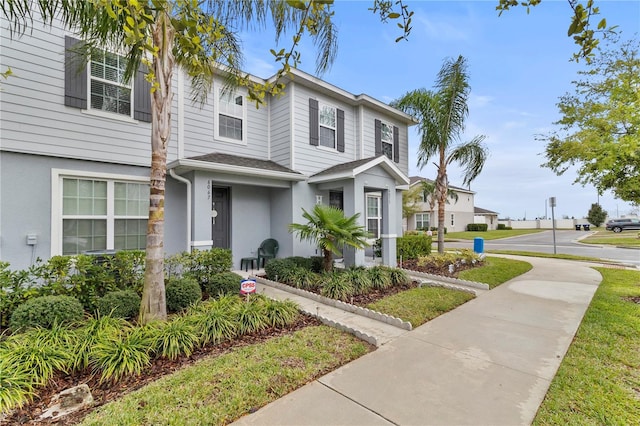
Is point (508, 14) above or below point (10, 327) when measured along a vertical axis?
above

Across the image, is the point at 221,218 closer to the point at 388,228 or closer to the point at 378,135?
the point at 388,228

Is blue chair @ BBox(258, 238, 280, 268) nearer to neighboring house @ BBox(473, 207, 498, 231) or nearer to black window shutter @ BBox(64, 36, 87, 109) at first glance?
black window shutter @ BBox(64, 36, 87, 109)

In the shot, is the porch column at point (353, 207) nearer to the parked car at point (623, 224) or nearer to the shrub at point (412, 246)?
the shrub at point (412, 246)

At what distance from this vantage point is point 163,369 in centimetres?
331

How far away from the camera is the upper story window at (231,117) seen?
8.35 metres

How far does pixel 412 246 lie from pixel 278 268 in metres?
6.16

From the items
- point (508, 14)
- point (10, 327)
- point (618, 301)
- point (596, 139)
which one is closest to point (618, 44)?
point (596, 139)

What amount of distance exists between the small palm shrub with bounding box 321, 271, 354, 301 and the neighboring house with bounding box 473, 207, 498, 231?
134 ft

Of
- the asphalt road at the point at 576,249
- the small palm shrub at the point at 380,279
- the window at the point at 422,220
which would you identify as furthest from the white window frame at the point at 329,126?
the window at the point at 422,220

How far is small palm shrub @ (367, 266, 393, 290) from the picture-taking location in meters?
6.80

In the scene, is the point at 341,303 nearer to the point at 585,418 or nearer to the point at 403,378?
the point at 403,378

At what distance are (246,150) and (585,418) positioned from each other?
29.4 feet

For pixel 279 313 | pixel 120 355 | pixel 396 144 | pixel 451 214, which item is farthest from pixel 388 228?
pixel 451 214

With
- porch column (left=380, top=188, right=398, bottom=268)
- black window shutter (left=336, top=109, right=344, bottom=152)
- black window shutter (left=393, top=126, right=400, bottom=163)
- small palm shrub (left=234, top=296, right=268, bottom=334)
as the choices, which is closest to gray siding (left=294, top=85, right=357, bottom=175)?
black window shutter (left=336, top=109, right=344, bottom=152)
